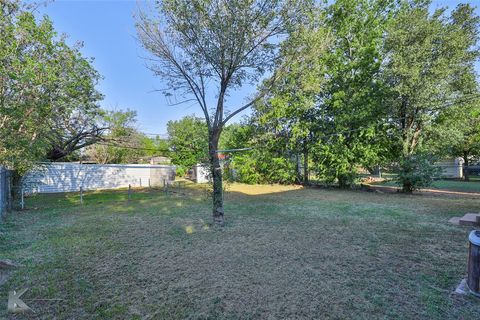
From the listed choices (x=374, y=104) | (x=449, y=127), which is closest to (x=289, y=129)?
(x=374, y=104)

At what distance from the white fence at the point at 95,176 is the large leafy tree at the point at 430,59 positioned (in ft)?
52.1

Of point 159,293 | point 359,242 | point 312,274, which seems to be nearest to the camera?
point 159,293

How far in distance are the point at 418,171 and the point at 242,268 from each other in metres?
10.5

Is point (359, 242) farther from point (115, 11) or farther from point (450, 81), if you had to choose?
point (450, 81)

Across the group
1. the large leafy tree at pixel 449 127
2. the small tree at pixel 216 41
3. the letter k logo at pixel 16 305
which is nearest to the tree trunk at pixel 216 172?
the small tree at pixel 216 41

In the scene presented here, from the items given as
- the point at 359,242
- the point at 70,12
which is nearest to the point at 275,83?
the point at 359,242

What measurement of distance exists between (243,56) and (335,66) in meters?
9.46

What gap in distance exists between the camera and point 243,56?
5.21 m

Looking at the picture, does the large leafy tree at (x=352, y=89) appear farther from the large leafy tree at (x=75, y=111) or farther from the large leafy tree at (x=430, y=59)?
the large leafy tree at (x=75, y=111)

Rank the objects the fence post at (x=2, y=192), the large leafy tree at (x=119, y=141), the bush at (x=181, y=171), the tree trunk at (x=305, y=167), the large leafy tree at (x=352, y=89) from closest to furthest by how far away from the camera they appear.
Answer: the fence post at (x=2, y=192), the large leafy tree at (x=352, y=89), the tree trunk at (x=305, y=167), the large leafy tree at (x=119, y=141), the bush at (x=181, y=171)

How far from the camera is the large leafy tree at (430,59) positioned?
9719 mm

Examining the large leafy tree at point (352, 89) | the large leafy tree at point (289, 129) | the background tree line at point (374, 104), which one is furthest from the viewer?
the large leafy tree at point (289, 129)

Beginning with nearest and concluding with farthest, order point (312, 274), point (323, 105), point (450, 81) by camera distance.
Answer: point (312, 274)
point (450, 81)
point (323, 105)

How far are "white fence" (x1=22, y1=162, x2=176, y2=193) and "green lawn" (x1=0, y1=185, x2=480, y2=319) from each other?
948 cm
